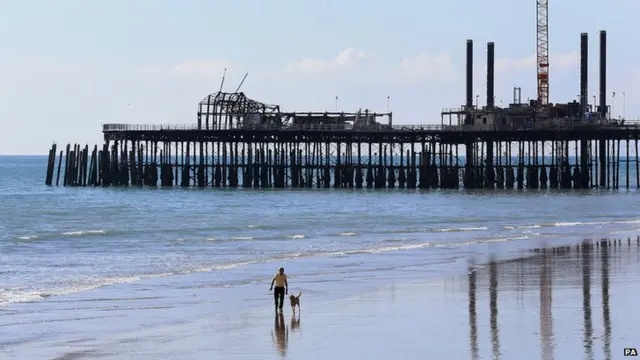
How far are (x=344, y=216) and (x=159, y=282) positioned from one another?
36.6 metres

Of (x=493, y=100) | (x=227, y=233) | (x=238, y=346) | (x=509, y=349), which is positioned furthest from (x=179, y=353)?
(x=493, y=100)

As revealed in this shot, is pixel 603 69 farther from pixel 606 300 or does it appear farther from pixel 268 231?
pixel 606 300

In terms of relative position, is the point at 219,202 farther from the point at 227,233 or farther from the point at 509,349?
the point at 509,349

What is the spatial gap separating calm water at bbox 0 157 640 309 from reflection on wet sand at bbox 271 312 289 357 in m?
7.26

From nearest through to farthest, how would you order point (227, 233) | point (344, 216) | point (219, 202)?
point (227, 233) → point (344, 216) → point (219, 202)

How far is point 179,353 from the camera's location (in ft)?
76.3

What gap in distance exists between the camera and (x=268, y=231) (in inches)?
2349

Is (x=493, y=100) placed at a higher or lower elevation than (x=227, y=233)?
higher

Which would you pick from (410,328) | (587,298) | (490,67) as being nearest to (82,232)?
(587,298)

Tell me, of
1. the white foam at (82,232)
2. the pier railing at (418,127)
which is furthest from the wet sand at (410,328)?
the pier railing at (418,127)

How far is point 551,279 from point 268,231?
2775 centimetres

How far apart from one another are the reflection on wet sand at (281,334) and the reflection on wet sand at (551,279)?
3337mm

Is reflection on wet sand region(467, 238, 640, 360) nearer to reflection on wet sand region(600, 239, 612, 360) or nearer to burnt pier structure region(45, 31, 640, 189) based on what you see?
reflection on wet sand region(600, 239, 612, 360)

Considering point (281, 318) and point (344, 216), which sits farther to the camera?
point (344, 216)
